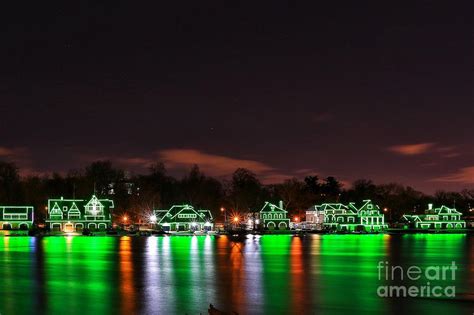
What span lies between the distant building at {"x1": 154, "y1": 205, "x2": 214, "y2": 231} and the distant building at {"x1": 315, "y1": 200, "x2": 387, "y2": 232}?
94.9 feet

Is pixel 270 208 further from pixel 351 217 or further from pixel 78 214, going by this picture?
pixel 78 214

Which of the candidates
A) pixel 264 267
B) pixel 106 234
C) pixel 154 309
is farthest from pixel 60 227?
pixel 154 309

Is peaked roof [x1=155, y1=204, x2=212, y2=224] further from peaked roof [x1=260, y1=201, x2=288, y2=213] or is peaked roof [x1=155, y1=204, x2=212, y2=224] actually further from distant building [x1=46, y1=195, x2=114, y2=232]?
peaked roof [x1=260, y1=201, x2=288, y2=213]

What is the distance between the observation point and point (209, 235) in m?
121

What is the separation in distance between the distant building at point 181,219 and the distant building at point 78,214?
400 inches

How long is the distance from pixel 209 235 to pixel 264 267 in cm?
7174

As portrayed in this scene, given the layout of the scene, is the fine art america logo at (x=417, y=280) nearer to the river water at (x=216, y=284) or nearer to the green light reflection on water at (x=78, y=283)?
the river water at (x=216, y=284)

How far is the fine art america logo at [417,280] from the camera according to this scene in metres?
34.0

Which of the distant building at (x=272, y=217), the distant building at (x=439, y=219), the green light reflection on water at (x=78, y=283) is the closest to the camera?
the green light reflection on water at (x=78, y=283)

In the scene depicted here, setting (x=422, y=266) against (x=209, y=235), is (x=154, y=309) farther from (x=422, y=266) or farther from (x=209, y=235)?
(x=209, y=235)

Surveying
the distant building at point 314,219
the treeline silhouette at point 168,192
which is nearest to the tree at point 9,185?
the treeline silhouette at point 168,192

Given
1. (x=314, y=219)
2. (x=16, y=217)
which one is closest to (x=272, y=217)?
(x=314, y=219)

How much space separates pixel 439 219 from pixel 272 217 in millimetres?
45439

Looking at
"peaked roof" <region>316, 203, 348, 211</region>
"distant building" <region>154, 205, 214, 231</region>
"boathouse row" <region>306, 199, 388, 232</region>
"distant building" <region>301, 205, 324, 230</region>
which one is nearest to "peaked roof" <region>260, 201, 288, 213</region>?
"distant building" <region>301, 205, 324, 230</region>
